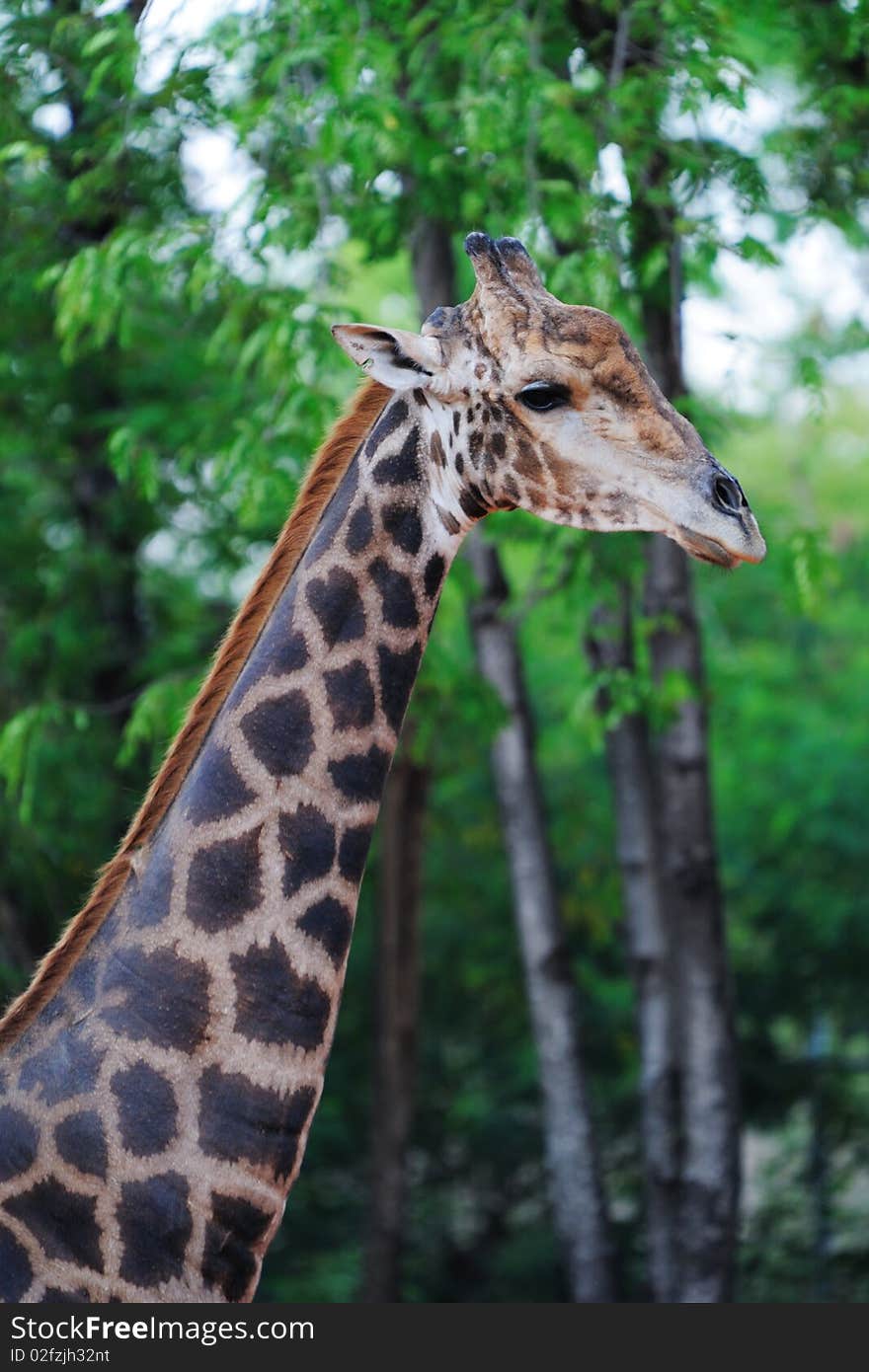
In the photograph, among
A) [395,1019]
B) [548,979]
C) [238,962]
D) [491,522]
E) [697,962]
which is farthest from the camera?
[395,1019]

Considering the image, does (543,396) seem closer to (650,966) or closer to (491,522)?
(491,522)

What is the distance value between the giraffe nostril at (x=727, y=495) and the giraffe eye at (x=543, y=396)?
1.27 ft

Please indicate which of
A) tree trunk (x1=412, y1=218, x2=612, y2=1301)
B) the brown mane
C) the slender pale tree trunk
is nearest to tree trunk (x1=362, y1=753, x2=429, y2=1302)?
the slender pale tree trunk

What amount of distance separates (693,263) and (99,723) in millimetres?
4833

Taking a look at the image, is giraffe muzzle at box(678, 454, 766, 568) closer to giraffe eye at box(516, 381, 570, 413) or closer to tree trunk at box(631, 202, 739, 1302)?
giraffe eye at box(516, 381, 570, 413)

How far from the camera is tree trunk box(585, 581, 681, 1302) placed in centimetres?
778

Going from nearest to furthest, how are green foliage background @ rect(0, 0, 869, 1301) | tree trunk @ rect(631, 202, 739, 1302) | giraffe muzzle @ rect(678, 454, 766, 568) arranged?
giraffe muzzle @ rect(678, 454, 766, 568) < green foliage background @ rect(0, 0, 869, 1301) < tree trunk @ rect(631, 202, 739, 1302)

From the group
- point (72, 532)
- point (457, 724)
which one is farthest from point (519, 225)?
point (72, 532)

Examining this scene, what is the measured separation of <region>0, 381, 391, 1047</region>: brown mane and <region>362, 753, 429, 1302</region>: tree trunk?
5581 millimetres

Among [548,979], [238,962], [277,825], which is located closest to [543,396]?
[277,825]

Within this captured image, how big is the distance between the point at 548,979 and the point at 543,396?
17.5ft

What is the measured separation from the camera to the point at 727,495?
10.3ft

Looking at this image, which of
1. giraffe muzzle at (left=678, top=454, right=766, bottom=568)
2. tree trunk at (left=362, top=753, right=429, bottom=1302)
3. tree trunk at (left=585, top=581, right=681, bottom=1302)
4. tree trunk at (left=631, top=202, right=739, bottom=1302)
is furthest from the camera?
tree trunk at (left=362, top=753, right=429, bottom=1302)

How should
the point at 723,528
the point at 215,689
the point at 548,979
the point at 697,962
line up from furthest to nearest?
the point at 548,979 < the point at 697,962 < the point at 215,689 < the point at 723,528
